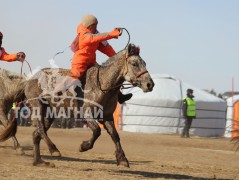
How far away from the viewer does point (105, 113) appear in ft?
32.4

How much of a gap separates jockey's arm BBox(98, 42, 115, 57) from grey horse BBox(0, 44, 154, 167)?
588 millimetres

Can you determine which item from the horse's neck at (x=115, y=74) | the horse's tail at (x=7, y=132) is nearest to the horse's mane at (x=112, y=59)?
the horse's neck at (x=115, y=74)

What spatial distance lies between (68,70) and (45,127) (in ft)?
4.34

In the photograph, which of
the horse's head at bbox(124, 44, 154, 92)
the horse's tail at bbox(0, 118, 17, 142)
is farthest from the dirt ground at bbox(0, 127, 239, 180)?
the horse's head at bbox(124, 44, 154, 92)

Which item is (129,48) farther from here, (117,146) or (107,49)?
(117,146)

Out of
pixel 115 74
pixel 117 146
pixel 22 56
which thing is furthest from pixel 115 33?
pixel 22 56

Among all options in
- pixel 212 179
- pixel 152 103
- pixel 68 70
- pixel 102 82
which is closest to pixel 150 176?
pixel 212 179

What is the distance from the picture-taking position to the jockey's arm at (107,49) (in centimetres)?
1070

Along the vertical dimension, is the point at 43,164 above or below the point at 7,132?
below

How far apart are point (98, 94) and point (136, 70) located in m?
0.84

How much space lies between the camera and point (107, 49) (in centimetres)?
1074

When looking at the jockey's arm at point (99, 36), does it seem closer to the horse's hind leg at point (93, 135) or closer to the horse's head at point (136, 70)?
the horse's head at point (136, 70)

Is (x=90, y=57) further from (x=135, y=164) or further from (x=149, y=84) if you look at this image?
(x=135, y=164)

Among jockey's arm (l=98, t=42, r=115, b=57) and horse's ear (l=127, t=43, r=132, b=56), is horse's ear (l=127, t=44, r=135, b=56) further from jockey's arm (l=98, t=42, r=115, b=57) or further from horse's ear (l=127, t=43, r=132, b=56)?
jockey's arm (l=98, t=42, r=115, b=57)
